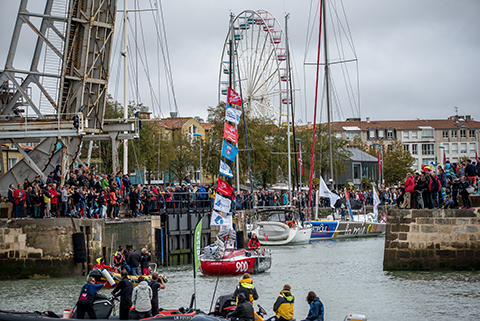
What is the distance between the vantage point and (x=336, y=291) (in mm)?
23391

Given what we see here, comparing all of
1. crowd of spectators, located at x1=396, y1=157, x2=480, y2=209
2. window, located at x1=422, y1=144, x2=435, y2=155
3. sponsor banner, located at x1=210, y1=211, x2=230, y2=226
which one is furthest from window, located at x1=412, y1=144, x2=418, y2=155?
sponsor banner, located at x1=210, y1=211, x2=230, y2=226

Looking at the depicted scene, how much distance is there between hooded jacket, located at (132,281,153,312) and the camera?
14.6m

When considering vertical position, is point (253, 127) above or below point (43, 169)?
above

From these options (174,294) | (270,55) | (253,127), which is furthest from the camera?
Result: (253,127)

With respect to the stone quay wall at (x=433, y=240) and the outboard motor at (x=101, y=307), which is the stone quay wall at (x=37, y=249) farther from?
the stone quay wall at (x=433, y=240)

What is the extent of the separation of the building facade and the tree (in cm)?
2426

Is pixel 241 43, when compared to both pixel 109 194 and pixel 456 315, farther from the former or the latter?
pixel 456 315

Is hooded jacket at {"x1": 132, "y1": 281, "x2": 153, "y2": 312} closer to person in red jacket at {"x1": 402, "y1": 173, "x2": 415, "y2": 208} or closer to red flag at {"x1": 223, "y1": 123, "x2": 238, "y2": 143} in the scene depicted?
red flag at {"x1": 223, "y1": 123, "x2": 238, "y2": 143}

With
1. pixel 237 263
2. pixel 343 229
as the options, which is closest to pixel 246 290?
pixel 237 263

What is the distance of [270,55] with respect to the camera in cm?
5819

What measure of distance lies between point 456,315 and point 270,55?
1679 inches

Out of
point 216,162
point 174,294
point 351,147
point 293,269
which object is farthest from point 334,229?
point 351,147

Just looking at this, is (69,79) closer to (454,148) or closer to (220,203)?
(220,203)

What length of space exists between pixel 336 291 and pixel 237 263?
5.17m
